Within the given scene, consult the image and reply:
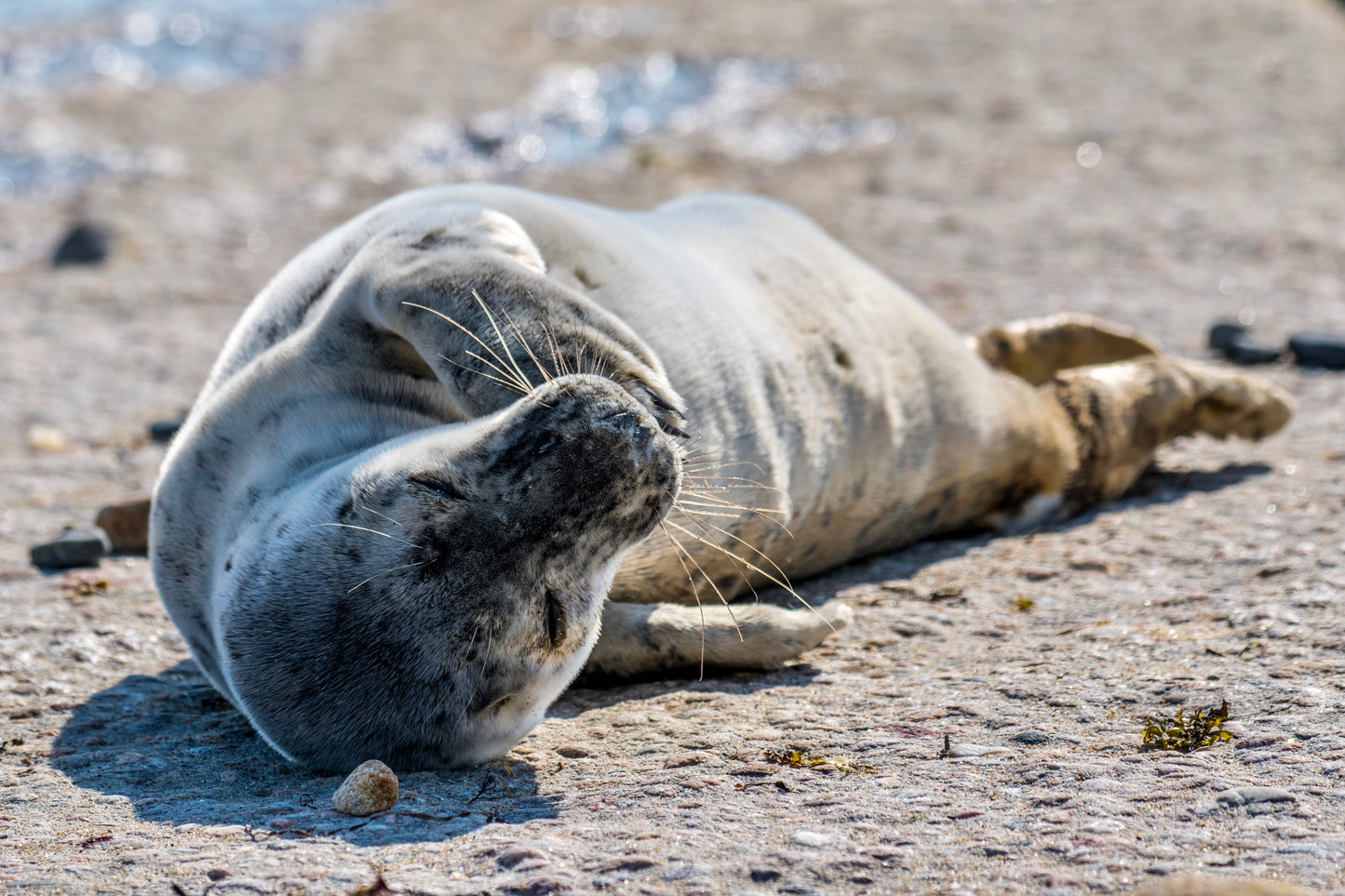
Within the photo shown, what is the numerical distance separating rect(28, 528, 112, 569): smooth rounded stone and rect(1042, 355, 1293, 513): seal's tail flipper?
2.90m

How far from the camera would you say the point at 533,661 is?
2.52 m

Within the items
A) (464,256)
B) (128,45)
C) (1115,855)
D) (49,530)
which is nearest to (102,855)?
(464,256)

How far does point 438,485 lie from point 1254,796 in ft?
4.74

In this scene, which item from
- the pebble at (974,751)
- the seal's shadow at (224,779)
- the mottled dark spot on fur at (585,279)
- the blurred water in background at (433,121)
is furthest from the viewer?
the blurred water in background at (433,121)

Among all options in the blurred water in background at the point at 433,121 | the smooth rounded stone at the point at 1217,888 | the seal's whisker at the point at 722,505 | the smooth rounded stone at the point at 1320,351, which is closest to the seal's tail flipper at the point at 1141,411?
the smooth rounded stone at the point at 1320,351

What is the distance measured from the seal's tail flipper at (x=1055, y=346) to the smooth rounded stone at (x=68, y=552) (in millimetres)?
2921

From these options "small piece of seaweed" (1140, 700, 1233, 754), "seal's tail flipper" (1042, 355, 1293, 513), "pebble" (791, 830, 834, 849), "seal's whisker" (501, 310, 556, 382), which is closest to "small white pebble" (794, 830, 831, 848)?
"pebble" (791, 830, 834, 849)

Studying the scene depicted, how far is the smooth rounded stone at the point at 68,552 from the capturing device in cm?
404

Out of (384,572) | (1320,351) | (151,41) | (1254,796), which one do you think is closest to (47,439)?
(384,572)

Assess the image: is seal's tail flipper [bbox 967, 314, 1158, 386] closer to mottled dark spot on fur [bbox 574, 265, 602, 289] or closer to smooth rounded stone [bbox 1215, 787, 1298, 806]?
mottled dark spot on fur [bbox 574, 265, 602, 289]

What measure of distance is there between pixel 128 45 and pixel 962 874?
1228cm

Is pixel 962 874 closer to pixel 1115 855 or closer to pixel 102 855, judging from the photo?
pixel 1115 855

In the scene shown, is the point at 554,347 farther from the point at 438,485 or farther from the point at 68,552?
the point at 68,552

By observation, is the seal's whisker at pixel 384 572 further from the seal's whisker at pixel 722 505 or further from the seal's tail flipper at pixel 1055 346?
the seal's tail flipper at pixel 1055 346
